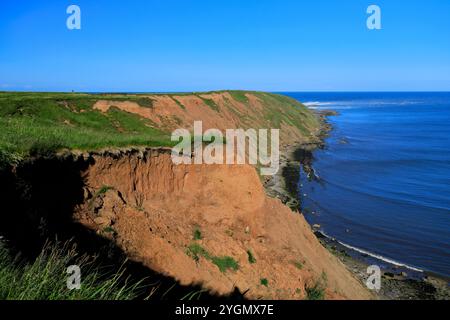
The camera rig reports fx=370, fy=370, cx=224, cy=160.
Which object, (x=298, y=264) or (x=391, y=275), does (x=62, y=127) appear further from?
(x=391, y=275)

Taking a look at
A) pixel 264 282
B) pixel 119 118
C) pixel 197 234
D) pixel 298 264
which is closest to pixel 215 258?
pixel 197 234

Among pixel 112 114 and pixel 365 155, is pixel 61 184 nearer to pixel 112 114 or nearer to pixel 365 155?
pixel 112 114

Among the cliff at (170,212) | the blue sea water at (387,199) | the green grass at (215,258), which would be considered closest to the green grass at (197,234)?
the cliff at (170,212)

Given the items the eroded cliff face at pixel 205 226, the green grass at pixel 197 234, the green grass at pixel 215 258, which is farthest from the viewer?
the green grass at pixel 197 234

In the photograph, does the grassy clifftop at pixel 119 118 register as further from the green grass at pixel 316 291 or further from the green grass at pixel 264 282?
the green grass at pixel 316 291

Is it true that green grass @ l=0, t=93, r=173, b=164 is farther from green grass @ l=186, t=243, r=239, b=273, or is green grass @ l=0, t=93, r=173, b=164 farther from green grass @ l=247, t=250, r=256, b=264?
green grass @ l=247, t=250, r=256, b=264

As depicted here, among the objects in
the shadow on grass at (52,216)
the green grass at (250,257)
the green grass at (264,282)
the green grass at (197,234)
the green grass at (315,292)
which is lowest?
the green grass at (315,292)
